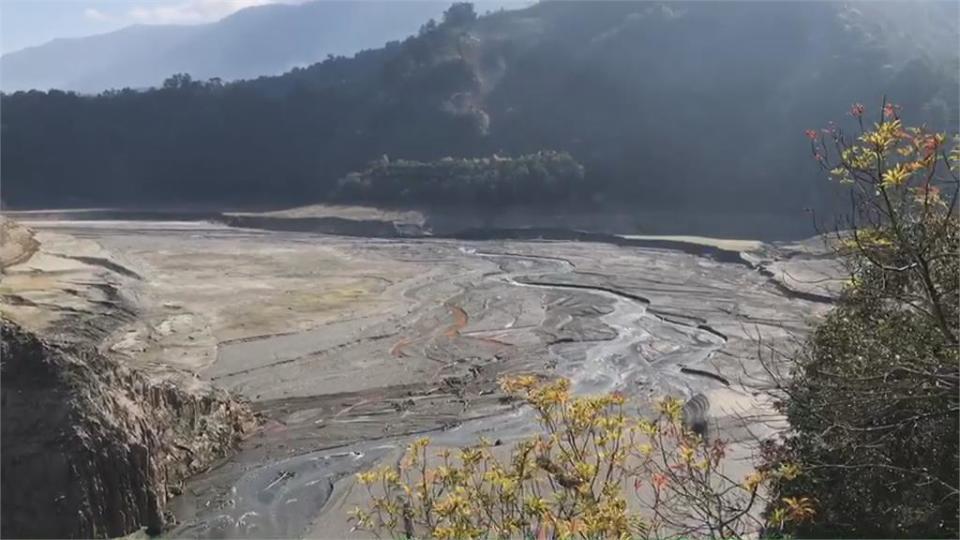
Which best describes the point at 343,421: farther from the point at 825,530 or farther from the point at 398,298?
the point at 398,298

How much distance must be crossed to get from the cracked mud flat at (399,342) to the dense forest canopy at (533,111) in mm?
23540

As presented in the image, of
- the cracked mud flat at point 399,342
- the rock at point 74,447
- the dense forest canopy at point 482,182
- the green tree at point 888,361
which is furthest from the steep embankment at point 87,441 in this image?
the dense forest canopy at point 482,182

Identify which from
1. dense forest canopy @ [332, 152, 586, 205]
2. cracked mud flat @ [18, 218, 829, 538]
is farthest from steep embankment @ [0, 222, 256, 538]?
dense forest canopy @ [332, 152, 586, 205]

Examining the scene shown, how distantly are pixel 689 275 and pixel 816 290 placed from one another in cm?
757

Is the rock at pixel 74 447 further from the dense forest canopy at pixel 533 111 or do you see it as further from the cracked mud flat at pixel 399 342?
the dense forest canopy at pixel 533 111

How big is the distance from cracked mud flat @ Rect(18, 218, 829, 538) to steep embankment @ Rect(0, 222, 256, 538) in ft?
2.22

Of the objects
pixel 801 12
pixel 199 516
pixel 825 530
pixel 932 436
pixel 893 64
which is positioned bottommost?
pixel 199 516

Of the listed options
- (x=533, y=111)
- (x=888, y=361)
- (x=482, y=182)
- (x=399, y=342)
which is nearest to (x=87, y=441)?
(x=888, y=361)

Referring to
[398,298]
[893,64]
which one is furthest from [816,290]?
[893,64]

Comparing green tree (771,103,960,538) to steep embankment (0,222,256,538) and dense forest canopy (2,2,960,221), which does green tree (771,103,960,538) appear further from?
dense forest canopy (2,2,960,221)

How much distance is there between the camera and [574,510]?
4.24m

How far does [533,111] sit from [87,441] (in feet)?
224

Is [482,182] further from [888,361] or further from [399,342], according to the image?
[888,361]

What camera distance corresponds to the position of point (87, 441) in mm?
10422
